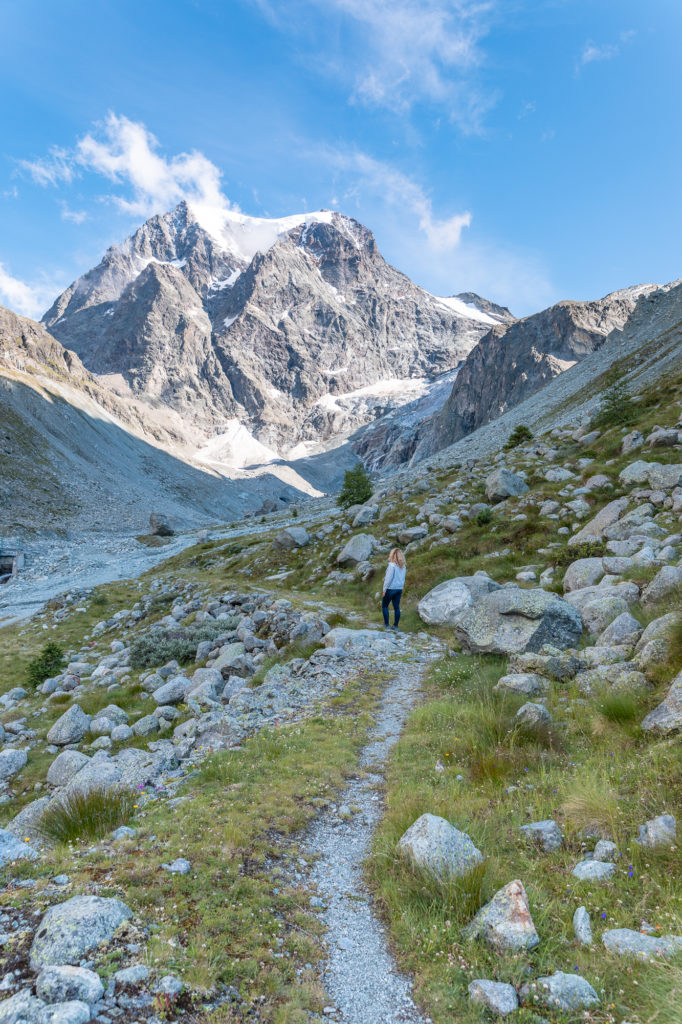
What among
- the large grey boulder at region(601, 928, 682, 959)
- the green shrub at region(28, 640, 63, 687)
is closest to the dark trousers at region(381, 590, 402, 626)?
the green shrub at region(28, 640, 63, 687)

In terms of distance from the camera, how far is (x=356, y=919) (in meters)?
4.12

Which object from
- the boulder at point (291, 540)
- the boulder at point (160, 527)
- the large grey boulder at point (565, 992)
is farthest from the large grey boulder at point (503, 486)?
the boulder at point (160, 527)

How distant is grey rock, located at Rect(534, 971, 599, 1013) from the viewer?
2.87 metres

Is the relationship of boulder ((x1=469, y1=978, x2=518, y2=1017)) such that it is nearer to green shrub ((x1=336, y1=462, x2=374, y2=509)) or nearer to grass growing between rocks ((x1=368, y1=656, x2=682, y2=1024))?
grass growing between rocks ((x1=368, y1=656, x2=682, y2=1024))

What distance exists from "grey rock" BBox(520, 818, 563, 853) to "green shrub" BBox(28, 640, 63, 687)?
1601 centimetres

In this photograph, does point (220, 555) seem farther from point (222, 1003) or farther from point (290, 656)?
point (222, 1003)

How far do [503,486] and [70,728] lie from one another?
18731mm

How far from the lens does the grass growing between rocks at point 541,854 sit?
123 inches

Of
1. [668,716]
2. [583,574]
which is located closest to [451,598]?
[583,574]

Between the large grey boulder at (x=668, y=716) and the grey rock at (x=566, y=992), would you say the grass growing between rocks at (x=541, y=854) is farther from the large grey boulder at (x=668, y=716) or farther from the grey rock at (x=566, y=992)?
the large grey boulder at (x=668, y=716)

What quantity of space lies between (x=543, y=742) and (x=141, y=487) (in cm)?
12058

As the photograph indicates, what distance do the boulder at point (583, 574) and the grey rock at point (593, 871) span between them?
8999 millimetres

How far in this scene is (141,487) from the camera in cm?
11462

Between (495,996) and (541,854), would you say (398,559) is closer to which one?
(541,854)
